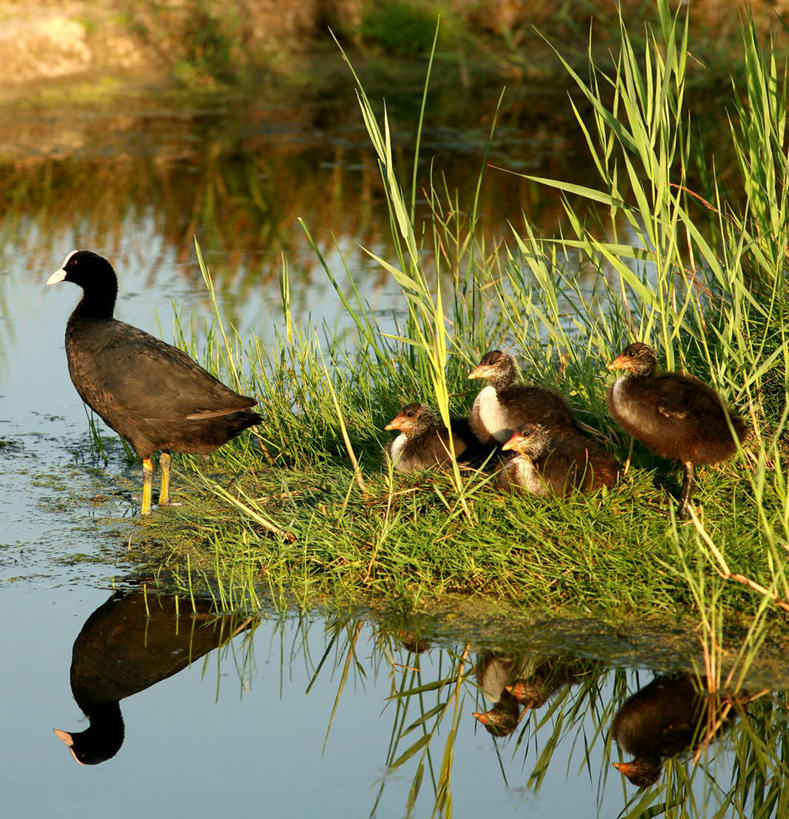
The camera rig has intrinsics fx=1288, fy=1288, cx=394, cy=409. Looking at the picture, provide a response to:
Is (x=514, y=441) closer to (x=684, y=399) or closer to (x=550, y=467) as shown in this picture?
(x=550, y=467)

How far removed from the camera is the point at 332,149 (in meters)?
14.6

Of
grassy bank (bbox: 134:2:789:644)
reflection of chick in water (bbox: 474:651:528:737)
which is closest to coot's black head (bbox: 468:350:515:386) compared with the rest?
grassy bank (bbox: 134:2:789:644)

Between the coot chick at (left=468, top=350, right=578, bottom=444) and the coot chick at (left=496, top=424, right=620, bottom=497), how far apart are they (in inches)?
10.6

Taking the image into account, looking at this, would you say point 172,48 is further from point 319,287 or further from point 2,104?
point 319,287

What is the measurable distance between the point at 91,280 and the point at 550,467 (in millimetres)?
2865

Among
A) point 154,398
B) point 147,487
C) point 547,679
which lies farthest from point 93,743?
point 154,398

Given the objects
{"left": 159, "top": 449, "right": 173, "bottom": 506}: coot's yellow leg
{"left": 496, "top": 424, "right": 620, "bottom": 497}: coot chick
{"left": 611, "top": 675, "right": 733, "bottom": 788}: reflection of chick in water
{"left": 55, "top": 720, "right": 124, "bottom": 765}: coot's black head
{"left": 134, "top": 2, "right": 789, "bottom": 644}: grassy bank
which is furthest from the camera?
{"left": 159, "top": 449, "right": 173, "bottom": 506}: coot's yellow leg

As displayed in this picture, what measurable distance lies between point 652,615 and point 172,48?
1431cm

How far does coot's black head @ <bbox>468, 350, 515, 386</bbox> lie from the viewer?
5590 mm

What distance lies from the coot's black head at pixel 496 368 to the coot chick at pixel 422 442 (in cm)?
31

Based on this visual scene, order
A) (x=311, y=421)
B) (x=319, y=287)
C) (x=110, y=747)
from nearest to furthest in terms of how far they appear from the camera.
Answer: (x=110, y=747) → (x=311, y=421) → (x=319, y=287)

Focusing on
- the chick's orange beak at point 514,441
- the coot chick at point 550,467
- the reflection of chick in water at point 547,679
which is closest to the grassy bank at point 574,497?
the coot chick at point 550,467

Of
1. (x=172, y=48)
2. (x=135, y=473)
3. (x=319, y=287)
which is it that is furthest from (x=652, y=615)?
(x=172, y=48)

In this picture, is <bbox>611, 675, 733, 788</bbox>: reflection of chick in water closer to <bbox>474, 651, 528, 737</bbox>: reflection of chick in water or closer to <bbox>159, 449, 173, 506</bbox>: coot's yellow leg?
<bbox>474, 651, 528, 737</bbox>: reflection of chick in water
